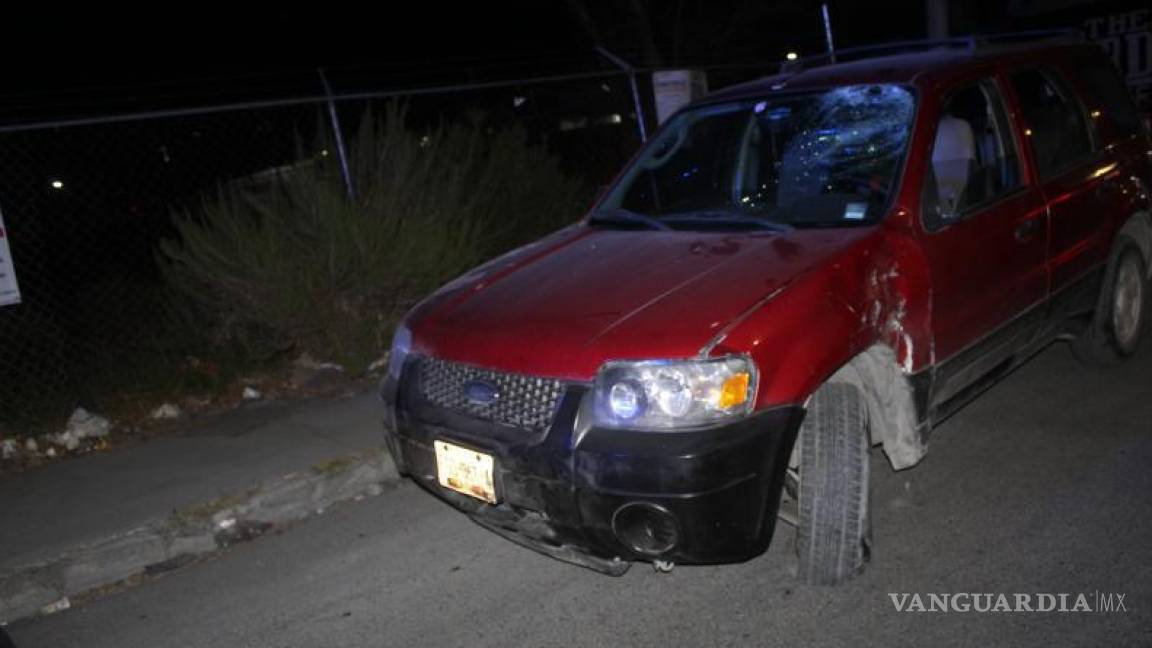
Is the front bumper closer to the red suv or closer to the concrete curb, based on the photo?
the red suv

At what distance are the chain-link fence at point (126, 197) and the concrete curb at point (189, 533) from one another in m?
2.04

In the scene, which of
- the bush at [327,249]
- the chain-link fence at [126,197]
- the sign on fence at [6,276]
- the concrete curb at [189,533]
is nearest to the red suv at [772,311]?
the concrete curb at [189,533]

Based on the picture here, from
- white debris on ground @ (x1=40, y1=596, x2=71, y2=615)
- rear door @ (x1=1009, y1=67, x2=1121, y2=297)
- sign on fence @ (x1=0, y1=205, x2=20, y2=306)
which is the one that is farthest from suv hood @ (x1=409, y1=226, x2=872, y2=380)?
sign on fence @ (x1=0, y1=205, x2=20, y2=306)

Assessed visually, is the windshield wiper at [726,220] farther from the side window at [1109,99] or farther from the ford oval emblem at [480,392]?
the side window at [1109,99]

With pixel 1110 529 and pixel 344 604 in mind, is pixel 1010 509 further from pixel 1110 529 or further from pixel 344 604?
pixel 344 604

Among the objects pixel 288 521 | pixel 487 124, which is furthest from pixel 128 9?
pixel 288 521

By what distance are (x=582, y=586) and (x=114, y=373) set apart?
14.4ft

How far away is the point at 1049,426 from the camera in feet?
15.9

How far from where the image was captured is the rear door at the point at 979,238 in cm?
390

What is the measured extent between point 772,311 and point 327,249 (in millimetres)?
4237

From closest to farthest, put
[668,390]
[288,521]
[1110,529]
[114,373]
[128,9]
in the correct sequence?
[668,390]
[1110,529]
[288,521]
[114,373]
[128,9]

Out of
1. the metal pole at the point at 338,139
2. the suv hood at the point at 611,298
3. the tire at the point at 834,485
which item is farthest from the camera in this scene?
the metal pole at the point at 338,139

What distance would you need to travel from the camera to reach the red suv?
3.07 metres

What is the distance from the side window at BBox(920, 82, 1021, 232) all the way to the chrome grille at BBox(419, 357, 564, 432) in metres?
1.70
